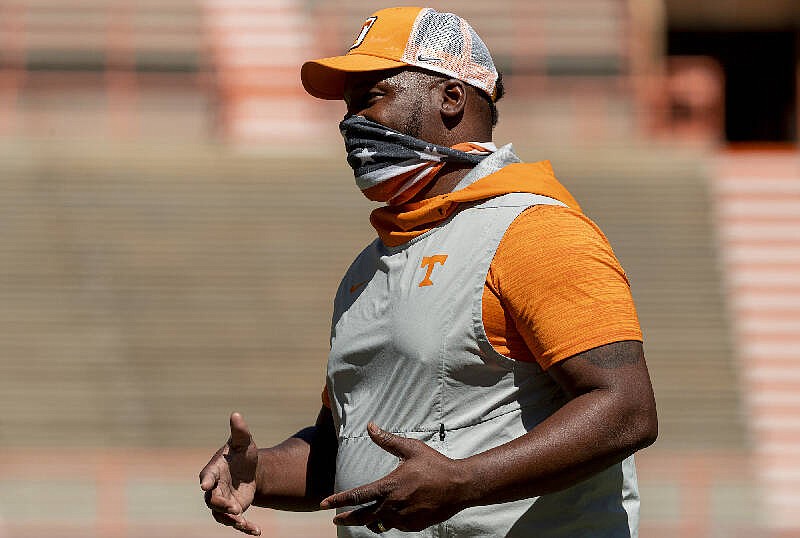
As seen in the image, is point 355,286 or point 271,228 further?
point 271,228

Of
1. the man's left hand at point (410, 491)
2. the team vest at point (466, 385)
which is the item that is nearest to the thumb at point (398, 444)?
the man's left hand at point (410, 491)

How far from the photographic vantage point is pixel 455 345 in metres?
2.46

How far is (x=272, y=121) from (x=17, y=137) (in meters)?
3.10

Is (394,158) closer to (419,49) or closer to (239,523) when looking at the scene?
(419,49)

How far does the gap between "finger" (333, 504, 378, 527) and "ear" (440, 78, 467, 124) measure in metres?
0.86

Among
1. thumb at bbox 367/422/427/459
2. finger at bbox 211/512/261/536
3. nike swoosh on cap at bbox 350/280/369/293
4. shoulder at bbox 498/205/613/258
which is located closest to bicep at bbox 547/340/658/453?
shoulder at bbox 498/205/613/258

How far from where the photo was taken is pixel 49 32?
58.0 feet

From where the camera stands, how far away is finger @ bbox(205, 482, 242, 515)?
265 cm

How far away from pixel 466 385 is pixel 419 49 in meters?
0.67

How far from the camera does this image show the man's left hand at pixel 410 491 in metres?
2.16

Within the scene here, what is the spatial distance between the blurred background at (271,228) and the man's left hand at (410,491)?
8960mm

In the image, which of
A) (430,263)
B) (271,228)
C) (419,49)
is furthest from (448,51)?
(271,228)

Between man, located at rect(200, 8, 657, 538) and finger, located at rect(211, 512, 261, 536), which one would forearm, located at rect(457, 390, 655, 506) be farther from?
finger, located at rect(211, 512, 261, 536)

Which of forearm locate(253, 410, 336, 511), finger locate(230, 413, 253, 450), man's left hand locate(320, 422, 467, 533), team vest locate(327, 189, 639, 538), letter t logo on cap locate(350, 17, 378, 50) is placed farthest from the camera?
forearm locate(253, 410, 336, 511)
